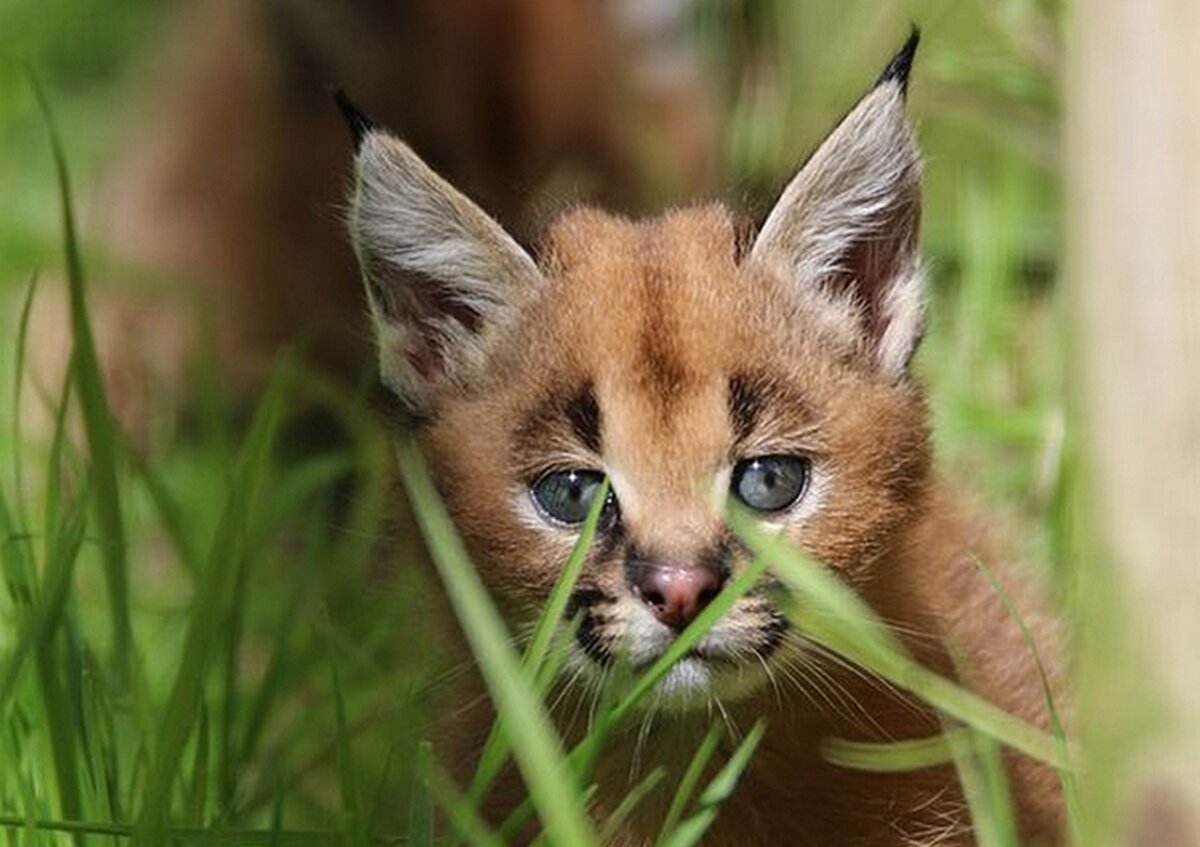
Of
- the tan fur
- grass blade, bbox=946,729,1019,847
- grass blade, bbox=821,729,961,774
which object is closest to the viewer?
grass blade, bbox=946,729,1019,847

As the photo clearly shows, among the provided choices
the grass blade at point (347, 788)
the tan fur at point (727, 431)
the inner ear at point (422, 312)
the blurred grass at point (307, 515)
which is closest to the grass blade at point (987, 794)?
the blurred grass at point (307, 515)

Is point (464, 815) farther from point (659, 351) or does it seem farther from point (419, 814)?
point (659, 351)

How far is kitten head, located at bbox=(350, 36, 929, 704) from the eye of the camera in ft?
7.06

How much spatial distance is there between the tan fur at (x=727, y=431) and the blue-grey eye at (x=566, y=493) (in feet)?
0.04

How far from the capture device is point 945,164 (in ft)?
14.6

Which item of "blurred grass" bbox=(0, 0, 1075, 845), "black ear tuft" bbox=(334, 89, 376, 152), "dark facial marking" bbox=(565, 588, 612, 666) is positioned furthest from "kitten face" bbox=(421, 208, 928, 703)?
"black ear tuft" bbox=(334, 89, 376, 152)

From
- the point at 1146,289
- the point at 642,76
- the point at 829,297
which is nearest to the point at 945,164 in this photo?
the point at 642,76

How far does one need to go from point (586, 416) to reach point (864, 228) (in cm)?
40

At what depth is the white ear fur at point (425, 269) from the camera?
238cm

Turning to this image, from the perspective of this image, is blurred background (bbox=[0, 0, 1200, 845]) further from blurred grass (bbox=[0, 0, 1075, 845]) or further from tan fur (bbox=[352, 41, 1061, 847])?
tan fur (bbox=[352, 41, 1061, 847])

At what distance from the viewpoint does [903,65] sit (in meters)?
2.24

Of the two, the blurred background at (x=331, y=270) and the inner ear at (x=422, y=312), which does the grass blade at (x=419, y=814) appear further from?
the inner ear at (x=422, y=312)

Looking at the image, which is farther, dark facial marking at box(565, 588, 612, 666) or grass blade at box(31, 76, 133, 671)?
grass blade at box(31, 76, 133, 671)

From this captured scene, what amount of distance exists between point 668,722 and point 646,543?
0.31 m
